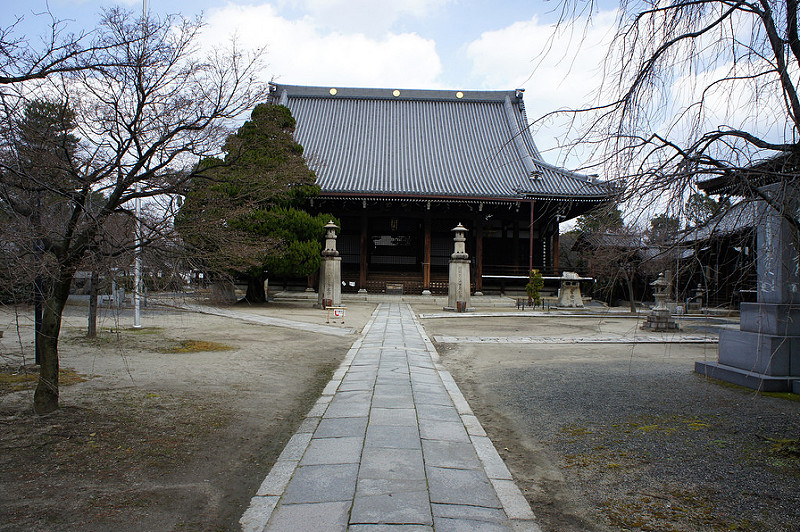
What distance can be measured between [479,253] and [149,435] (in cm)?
1994

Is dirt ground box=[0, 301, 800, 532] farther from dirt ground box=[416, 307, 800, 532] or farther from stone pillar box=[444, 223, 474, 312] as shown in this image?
stone pillar box=[444, 223, 474, 312]

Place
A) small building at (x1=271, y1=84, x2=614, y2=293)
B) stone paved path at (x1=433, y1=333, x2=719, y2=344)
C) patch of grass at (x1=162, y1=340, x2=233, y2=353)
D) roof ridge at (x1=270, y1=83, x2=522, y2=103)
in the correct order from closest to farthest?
1. patch of grass at (x1=162, y1=340, x2=233, y2=353)
2. stone paved path at (x1=433, y1=333, x2=719, y2=344)
3. small building at (x1=271, y1=84, x2=614, y2=293)
4. roof ridge at (x1=270, y1=83, x2=522, y2=103)

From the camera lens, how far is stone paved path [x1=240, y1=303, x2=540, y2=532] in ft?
8.82

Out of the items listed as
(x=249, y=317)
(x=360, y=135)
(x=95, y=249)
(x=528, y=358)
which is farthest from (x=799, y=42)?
(x=360, y=135)

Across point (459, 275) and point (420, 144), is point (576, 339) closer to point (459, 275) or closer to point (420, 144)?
point (459, 275)

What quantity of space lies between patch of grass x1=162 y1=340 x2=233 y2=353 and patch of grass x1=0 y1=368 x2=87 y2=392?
1917 mm

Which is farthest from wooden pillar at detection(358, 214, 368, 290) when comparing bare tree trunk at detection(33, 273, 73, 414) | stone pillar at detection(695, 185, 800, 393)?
bare tree trunk at detection(33, 273, 73, 414)

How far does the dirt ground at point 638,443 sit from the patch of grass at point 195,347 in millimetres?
3841

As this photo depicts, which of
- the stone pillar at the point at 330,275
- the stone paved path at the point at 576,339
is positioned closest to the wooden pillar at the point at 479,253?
the stone pillar at the point at 330,275

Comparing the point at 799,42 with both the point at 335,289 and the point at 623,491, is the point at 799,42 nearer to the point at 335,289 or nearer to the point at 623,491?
the point at 623,491

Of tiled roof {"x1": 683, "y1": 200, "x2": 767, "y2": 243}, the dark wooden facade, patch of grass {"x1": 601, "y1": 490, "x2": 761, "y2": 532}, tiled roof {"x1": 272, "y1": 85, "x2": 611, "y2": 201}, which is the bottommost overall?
patch of grass {"x1": 601, "y1": 490, "x2": 761, "y2": 532}

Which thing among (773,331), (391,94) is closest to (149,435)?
(773,331)

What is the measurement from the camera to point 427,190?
22312 mm

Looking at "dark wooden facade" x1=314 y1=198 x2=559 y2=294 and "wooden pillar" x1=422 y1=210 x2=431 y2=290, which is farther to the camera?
"dark wooden facade" x1=314 y1=198 x2=559 y2=294
